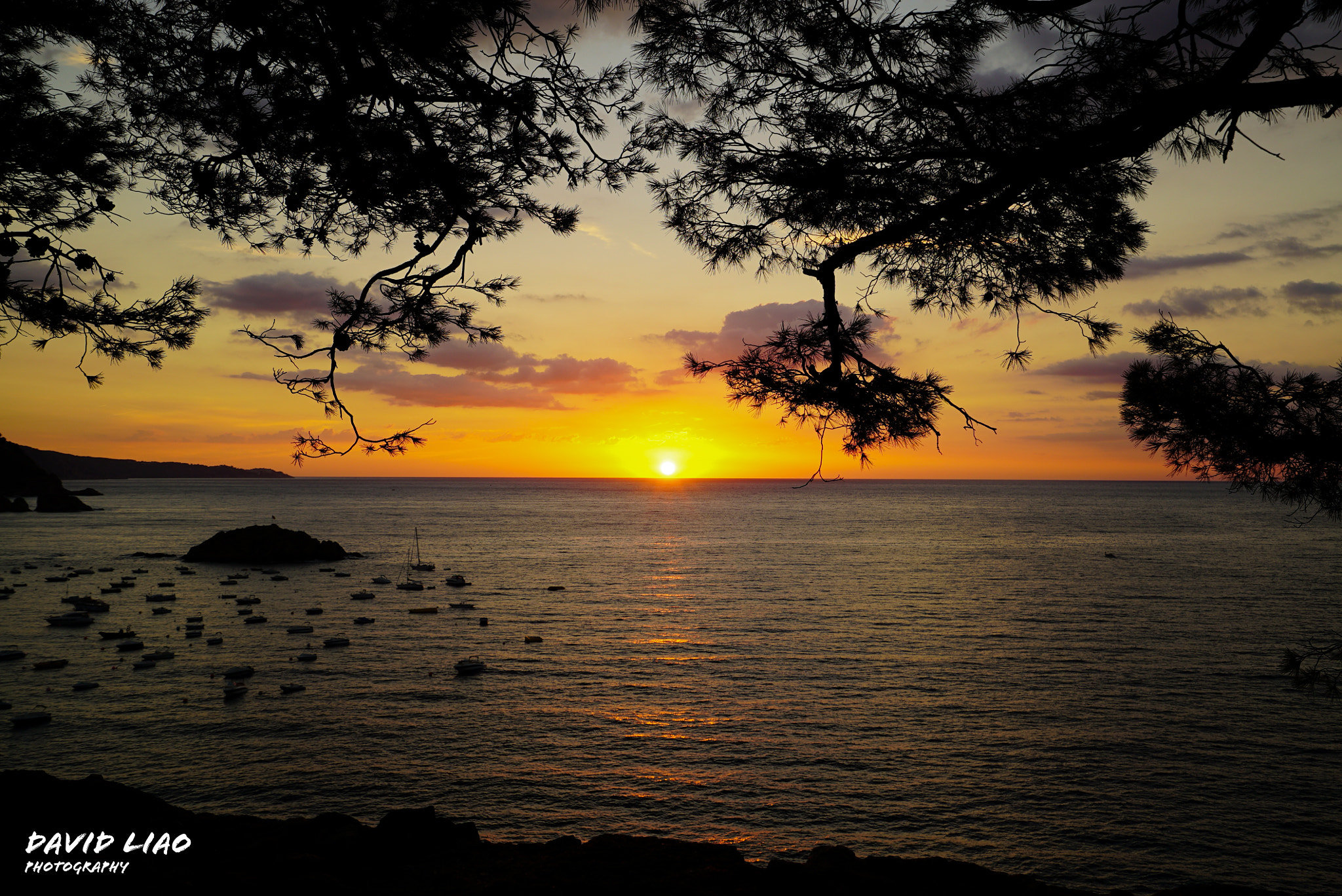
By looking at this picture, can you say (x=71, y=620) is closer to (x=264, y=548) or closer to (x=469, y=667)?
(x=469, y=667)

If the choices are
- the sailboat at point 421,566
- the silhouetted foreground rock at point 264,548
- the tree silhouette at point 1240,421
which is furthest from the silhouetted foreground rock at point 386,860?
the silhouetted foreground rock at point 264,548

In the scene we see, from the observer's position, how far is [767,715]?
21.0 meters

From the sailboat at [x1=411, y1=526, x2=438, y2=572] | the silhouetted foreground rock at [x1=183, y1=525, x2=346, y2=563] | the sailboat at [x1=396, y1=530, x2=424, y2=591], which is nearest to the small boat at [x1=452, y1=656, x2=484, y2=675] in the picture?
the sailboat at [x1=396, y1=530, x2=424, y2=591]

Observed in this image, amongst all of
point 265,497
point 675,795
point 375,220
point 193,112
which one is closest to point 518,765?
point 675,795

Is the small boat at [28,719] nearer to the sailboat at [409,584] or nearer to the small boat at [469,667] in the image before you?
the small boat at [469,667]

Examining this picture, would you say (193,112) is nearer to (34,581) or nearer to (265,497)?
(34,581)

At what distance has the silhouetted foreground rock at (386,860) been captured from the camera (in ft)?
22.5

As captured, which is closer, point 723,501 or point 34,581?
point 34,581

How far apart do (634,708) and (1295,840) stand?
16.3 metres

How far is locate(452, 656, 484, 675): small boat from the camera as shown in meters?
24.7

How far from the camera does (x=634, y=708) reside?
21.7 meters

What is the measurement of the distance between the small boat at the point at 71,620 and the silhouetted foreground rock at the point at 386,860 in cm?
3060

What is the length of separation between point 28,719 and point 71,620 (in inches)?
643

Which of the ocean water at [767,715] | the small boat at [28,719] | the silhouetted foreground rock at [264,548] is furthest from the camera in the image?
the silhouetted foreground rock at [264,548]
